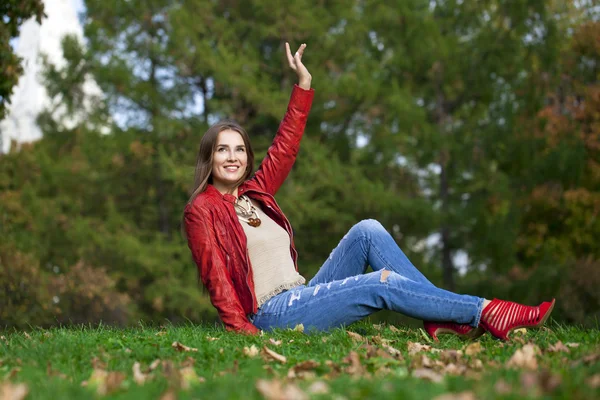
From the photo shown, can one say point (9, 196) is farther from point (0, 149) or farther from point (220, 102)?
point (220, 102)

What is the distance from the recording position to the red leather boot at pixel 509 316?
432 cm

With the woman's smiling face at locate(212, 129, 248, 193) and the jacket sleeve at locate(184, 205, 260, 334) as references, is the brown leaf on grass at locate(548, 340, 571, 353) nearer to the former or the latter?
the jacket sleeve at locate(184, 205, 260, 334)

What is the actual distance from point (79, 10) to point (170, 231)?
6.82m

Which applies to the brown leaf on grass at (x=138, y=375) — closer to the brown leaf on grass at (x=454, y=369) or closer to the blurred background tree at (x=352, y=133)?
the brown leaf on grass at (x=454, y=369)

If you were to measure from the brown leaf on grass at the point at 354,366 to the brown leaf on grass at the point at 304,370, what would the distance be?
0.16 metres

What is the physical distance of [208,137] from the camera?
5.32 meters

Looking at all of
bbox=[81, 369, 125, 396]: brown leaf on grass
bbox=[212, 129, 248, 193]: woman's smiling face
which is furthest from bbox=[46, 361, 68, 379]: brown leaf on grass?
bbox=[212, 129, 248, 193]: woman's smiling face

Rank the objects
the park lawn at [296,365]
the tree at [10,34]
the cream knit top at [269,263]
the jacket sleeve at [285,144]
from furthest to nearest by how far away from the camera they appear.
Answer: the tree at [10,34] < the jacket sleeve at [285,144] < the cream knit top at [269,263] < the park lawn at [296,365]

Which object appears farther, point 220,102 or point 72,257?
point 72,257

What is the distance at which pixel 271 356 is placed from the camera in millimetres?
3914

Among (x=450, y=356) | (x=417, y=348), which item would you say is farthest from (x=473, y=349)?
(x=417, y=348)

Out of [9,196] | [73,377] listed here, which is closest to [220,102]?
[9,196]

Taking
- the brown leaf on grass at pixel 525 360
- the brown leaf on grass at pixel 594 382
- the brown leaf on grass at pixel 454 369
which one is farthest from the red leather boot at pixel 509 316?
the brown leaf on grass at pixel 594 382

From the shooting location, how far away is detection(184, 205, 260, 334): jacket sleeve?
15.8ft
